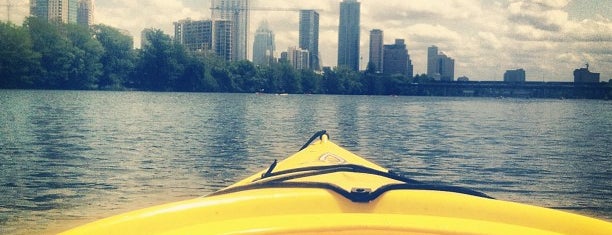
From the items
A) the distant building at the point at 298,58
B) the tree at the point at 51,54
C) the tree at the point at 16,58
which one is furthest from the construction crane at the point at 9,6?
the distant building at the point at 298,58

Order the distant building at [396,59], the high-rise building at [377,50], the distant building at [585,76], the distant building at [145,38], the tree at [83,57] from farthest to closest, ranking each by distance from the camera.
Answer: the distant building at [145,38] → the tree at [83,57] → the distant building at [396,59] → the high-rise building at [377,50] → the distant building at [585,76]

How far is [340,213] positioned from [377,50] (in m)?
8.08

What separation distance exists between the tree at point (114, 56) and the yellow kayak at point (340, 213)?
36.1 ft

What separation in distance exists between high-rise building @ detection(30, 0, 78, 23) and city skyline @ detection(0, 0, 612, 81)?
5.10ft

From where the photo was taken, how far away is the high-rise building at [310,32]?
22.2 feet

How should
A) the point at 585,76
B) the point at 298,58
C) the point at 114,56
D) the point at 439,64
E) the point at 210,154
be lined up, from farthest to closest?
the point at 114,56 < the point at 439,64 < the point at 298,58 < the point at 585,76 < the point at 210,154

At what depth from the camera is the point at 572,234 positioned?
0.95 m

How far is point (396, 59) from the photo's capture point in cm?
945

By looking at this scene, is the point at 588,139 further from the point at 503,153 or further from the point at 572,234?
the point at 572,234

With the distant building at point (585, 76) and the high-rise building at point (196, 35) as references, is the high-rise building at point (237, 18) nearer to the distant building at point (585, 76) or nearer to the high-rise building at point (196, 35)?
the high-rise building at point (196, 35)

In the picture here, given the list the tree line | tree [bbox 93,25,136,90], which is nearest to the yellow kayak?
the tree line

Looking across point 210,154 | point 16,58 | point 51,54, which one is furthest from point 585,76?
point 51,54

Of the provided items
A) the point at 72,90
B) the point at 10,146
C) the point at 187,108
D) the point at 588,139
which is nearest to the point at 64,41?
the point at 72,90

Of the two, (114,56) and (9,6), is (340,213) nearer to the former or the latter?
(9,6)
